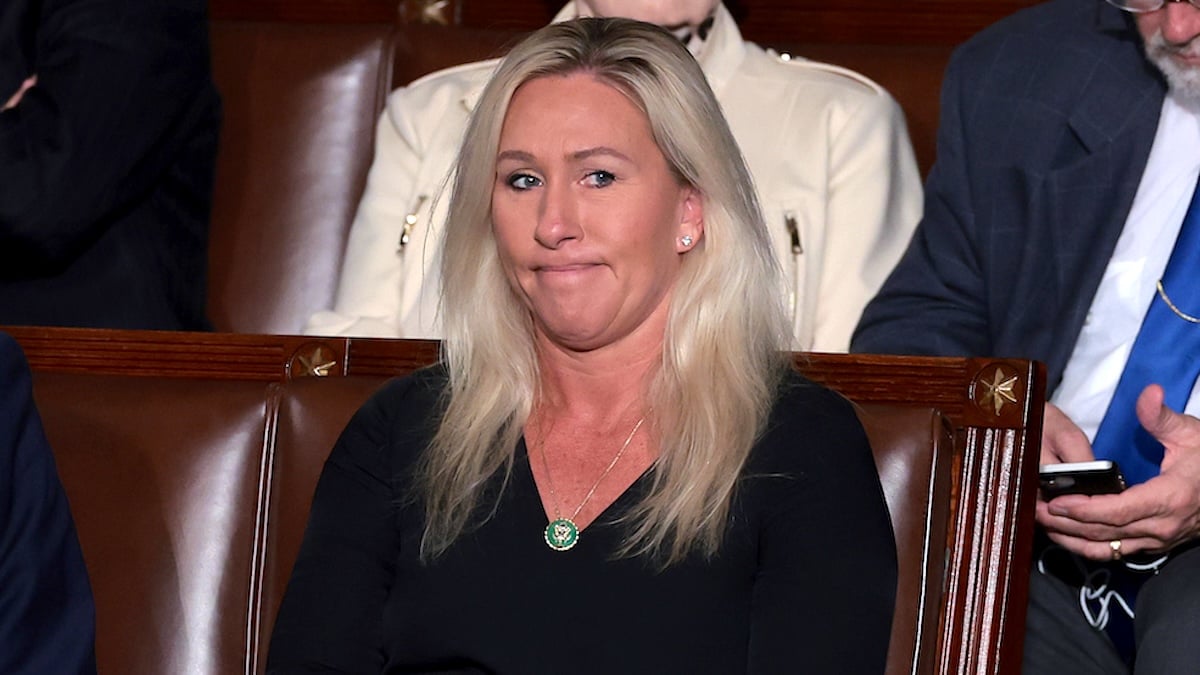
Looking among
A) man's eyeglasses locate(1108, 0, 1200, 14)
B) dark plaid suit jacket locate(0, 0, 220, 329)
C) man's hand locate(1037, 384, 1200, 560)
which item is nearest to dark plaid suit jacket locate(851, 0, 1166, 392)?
man's eyeglasses locate(1108, 0, 1200, 14)

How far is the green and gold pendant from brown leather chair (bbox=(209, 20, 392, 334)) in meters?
1.15

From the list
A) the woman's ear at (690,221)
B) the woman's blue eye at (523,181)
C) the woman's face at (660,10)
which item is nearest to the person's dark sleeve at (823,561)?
the woman's ear at (690,221)

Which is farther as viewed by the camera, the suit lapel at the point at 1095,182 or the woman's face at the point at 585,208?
the suit lapel at the point at 1095,182

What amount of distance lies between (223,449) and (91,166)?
1.88 ft

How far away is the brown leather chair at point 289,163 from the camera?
9.00ft

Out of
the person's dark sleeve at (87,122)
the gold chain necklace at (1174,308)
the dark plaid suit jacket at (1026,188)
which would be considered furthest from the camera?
the person's dark sleeve at (87,122)

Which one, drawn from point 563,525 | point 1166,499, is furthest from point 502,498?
point 1166,499

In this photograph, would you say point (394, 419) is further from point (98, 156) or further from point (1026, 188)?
point (1026, 188)

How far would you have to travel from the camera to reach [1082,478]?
1.79 m

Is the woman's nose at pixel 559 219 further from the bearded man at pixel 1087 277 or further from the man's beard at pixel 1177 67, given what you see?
the man's beard at pixel 1177 67

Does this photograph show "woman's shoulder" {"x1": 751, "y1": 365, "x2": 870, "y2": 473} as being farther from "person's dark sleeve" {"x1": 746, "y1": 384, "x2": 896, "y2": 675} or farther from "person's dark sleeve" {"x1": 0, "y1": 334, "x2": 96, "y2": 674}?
"person's dark sleeve" {"x1": 0, "y1": 334, "x2": 96, "y2": 674}

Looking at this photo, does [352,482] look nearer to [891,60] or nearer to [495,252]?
[495,252]

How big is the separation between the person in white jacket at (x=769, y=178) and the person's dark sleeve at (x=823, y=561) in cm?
71

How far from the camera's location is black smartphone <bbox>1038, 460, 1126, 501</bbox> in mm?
1777
